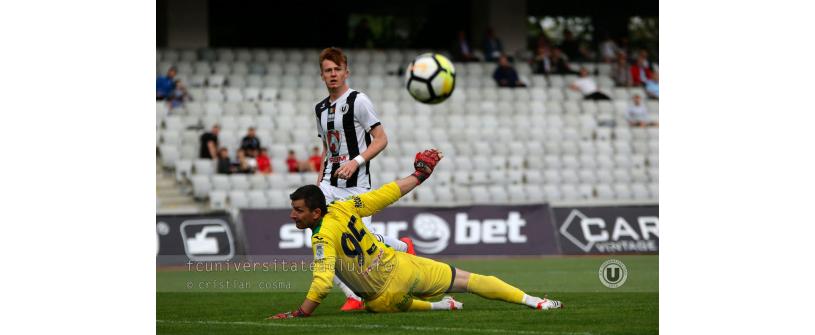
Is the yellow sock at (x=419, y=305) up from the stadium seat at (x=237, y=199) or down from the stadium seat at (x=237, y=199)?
down

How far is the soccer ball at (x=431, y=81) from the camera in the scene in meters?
9.62

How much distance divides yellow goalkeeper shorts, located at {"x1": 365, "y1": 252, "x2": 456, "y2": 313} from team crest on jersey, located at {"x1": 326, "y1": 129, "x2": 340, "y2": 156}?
3.59ft

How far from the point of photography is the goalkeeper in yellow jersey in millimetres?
8070

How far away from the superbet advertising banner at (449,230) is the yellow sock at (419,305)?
26.1 ft

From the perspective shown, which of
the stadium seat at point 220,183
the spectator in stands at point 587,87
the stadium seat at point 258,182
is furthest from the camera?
the spectator in stands at point 587,87

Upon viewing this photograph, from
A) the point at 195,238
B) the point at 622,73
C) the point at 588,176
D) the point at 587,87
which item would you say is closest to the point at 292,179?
the point at 195,238

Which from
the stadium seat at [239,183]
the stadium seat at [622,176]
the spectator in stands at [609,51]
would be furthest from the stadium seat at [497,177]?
the spectator in stands at [609,51]

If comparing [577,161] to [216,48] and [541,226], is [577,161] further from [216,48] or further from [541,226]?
[216,48]

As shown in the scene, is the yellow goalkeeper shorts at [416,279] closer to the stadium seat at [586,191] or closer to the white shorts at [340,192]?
the white shorts at [340,192]

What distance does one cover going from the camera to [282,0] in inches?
923

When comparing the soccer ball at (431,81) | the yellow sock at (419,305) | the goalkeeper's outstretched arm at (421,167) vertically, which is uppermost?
the soccer ball at (431,81)

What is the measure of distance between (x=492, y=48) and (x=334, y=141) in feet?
48.1

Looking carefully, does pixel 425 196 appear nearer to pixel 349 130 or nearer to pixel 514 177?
pixel 514 177

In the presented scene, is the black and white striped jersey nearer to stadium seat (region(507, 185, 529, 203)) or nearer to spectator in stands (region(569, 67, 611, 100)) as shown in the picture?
stadium seat (region(507, 185, 529, 203))
